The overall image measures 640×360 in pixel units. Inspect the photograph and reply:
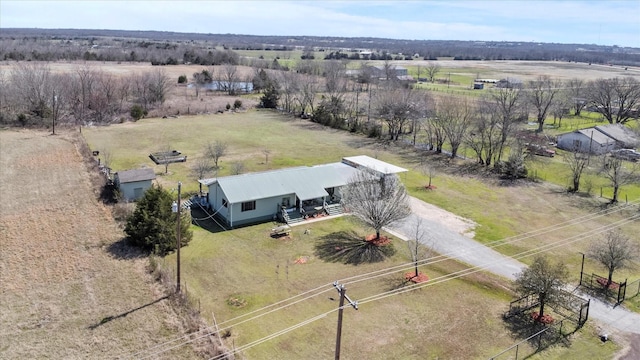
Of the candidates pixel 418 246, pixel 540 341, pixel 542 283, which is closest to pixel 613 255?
pixel 542 283

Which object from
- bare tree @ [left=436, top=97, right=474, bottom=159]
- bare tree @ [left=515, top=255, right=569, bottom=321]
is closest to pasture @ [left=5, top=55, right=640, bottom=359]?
bare tree @ [left=515, top=255, right=569, bottom=321]

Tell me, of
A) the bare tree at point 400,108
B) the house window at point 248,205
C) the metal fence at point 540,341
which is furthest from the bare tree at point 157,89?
the metal fence at point 540,341

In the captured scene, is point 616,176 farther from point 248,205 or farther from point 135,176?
point 135,176

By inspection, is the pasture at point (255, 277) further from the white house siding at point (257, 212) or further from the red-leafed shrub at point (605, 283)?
the red-leafed shrub at point (605, 283)

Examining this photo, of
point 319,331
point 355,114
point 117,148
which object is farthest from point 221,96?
point 319,331

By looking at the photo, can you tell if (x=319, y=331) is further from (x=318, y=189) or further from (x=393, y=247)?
(x=318, y=189)

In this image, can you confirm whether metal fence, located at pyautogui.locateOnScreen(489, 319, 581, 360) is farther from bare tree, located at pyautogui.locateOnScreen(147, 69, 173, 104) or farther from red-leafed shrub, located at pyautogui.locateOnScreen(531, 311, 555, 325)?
bare tree, located at pyautogui.locateOnScreen(147, 69, 173, 104)
